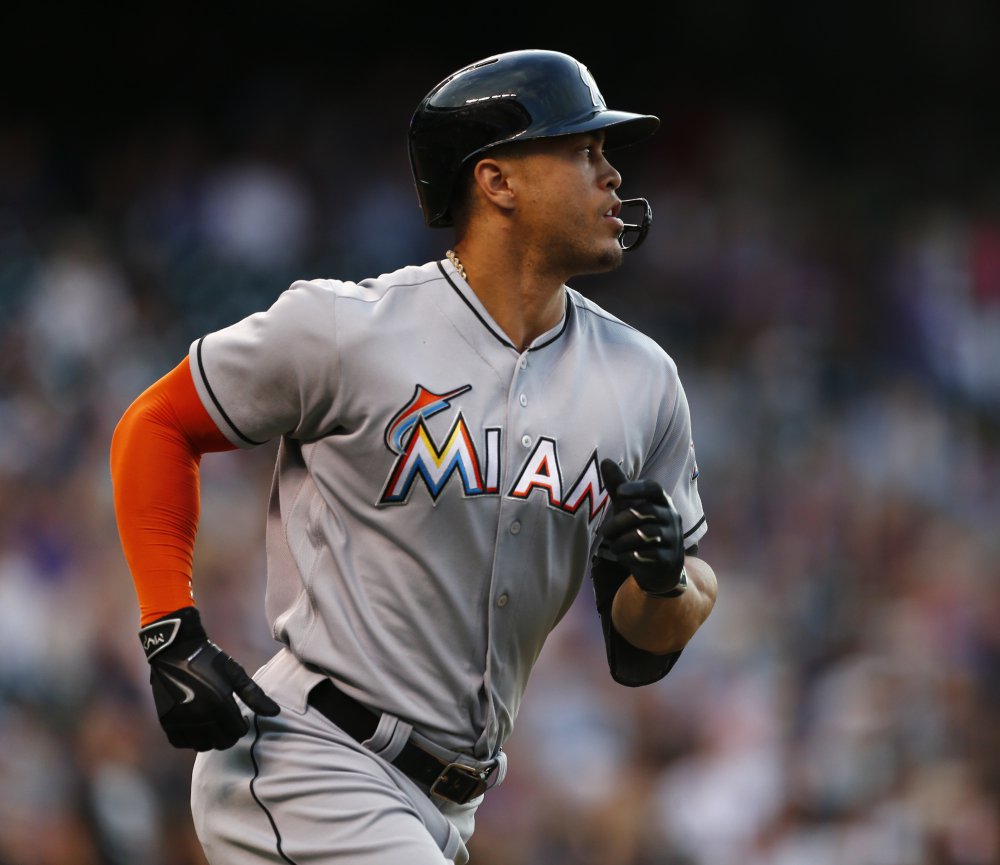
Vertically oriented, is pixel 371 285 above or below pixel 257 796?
above

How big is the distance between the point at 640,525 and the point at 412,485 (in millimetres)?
413

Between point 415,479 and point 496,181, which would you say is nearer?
point 415,479

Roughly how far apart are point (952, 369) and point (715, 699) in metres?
3.22

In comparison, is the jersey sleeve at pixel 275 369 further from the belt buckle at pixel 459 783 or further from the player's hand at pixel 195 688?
the belt buckle at pixel 459 783

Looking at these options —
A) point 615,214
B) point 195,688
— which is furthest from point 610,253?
point 195,688

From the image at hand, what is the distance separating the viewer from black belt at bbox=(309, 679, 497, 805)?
2.74 m

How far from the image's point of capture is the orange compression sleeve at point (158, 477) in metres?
2.75

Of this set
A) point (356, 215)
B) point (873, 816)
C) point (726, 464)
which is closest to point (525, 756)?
point (873, 816)

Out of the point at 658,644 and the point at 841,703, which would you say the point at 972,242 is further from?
the point at 658,644

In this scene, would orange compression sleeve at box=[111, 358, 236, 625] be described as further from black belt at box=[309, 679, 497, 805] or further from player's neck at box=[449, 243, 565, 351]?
player's neck at box=[449, 243, 565, 351]

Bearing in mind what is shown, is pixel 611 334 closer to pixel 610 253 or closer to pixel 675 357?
pixel 610 253

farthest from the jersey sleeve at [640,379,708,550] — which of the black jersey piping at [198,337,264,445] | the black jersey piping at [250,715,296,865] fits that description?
the black jersey piping at [250,715,296,865]

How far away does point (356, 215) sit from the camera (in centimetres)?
873

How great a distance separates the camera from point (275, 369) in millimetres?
2695
